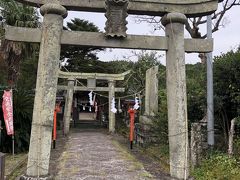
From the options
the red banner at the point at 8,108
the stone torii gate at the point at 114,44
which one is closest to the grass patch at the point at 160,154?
the stone torii gate at the point at 114,44

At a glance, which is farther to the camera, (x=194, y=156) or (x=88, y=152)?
(x=88, y=152)

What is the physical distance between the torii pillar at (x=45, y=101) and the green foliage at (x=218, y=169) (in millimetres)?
3611

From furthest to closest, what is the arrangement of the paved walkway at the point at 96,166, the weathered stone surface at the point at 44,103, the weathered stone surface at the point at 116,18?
the paved walkway at the point at 96,166
the weathered stone surface at the point at 116,18
the weathered stone surface at the point at 44,103

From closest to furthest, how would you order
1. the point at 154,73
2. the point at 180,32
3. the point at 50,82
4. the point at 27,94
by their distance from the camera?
the point at 50,82 → the point at 180,32 → the point at 27,94 → the point at 154,73

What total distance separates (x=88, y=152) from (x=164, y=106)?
3.46 metres

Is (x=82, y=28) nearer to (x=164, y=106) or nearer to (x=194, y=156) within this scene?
(x=164, y=106)

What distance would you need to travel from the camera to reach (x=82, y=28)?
104ft

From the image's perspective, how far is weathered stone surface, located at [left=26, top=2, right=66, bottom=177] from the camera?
281 inches

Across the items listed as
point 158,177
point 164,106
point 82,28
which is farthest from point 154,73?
point 82,28

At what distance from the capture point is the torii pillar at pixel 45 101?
7.15 m

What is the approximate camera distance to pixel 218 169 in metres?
7.76

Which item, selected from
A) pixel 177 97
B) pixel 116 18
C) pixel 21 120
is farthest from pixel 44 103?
pixel 21 120

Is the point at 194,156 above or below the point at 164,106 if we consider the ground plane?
below

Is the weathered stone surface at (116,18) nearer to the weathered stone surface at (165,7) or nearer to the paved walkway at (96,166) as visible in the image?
the weathered stone surface at (165,7)
